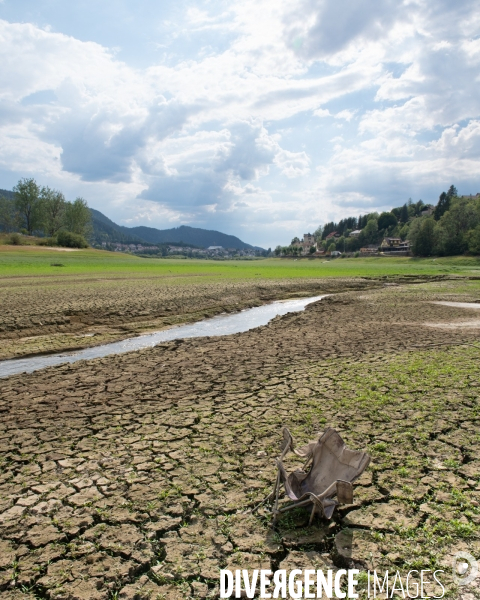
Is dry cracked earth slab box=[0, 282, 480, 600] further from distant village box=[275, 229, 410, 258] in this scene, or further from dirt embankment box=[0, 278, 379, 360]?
distant village box=[275, 229, 410, 258]

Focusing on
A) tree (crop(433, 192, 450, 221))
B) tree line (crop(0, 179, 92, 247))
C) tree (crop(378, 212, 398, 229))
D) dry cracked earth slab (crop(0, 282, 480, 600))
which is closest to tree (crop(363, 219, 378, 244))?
tree (crop(378, 212, 398, 229))

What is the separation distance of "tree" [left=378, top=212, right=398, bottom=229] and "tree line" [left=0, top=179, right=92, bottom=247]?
131m

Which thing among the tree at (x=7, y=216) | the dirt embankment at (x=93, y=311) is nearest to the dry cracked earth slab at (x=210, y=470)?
the dirt embankment at (x=93, y=311)

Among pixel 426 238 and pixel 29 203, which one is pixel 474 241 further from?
pixel 29 203

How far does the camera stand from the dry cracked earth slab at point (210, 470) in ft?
11.3

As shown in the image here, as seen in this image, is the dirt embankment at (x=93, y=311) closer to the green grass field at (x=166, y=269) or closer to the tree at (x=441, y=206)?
the green grass field at (x=166, y=269)

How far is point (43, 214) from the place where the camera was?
3789 inches

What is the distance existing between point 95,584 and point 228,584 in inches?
42.2

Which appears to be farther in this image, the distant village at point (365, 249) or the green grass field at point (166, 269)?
the distant village at point (365, 249)

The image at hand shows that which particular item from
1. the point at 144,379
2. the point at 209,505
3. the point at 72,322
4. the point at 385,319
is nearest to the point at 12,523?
the point at 209,505

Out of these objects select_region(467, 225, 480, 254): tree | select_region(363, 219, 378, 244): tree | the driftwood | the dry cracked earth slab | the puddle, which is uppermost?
select_region(363, 219, 378, 244): tree

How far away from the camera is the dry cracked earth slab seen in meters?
3.46

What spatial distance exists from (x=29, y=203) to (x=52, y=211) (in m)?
6.38

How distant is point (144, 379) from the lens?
8.85m
